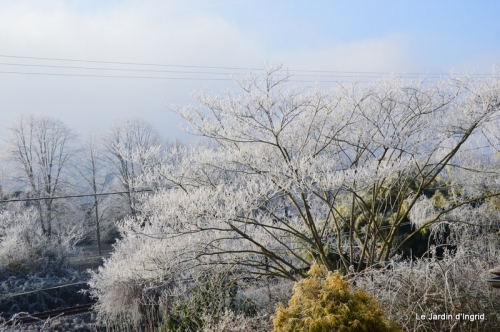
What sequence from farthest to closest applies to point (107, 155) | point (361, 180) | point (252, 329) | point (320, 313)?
point (107, 155)
point (361, 180)
point (252, 329)
point (320, 313)

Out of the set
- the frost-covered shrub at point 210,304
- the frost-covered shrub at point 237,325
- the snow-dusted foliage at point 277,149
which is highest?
the snow-dusted foliage at point 277,149

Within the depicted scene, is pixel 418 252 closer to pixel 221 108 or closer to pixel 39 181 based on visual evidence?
pixel 221 108

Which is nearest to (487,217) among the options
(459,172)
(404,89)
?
(459,172)

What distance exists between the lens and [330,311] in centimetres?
374

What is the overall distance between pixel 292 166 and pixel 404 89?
2.92m

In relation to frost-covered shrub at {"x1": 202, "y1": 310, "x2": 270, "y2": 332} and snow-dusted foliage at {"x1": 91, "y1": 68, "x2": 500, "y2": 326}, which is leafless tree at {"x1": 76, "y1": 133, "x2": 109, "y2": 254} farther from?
frost-covered shrub at {"x1": 202, "y1": 310, "x2": 270, "y2": 332}

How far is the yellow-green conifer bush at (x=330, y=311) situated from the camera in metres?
3.66

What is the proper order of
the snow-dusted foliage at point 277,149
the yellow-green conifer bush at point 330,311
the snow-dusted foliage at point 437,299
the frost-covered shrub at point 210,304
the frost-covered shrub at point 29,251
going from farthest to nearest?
the frost-covered shrub at point 29,251, the frost-covered shrub at point 210,304, the snow-dusted foliage at point 277,149, the snow-dusted foliage at point 437,299, the yellow-green conifer bush at point 330,311

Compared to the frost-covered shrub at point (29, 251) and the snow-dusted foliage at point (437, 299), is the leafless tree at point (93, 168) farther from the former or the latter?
the snow-dusted foliage at point (437, 299)

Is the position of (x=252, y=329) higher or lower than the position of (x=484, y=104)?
lower

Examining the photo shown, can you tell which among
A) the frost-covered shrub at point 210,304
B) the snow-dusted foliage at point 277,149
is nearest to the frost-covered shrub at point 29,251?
the snow-dusted foliage at point 277,149

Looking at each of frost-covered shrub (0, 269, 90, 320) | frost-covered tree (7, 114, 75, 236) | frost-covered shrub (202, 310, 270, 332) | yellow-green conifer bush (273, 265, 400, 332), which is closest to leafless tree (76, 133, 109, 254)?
frost-covered tree (7, 114, 75, 236)

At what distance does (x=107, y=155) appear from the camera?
28.2 meters

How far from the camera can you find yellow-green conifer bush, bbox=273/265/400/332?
366 centimetres
